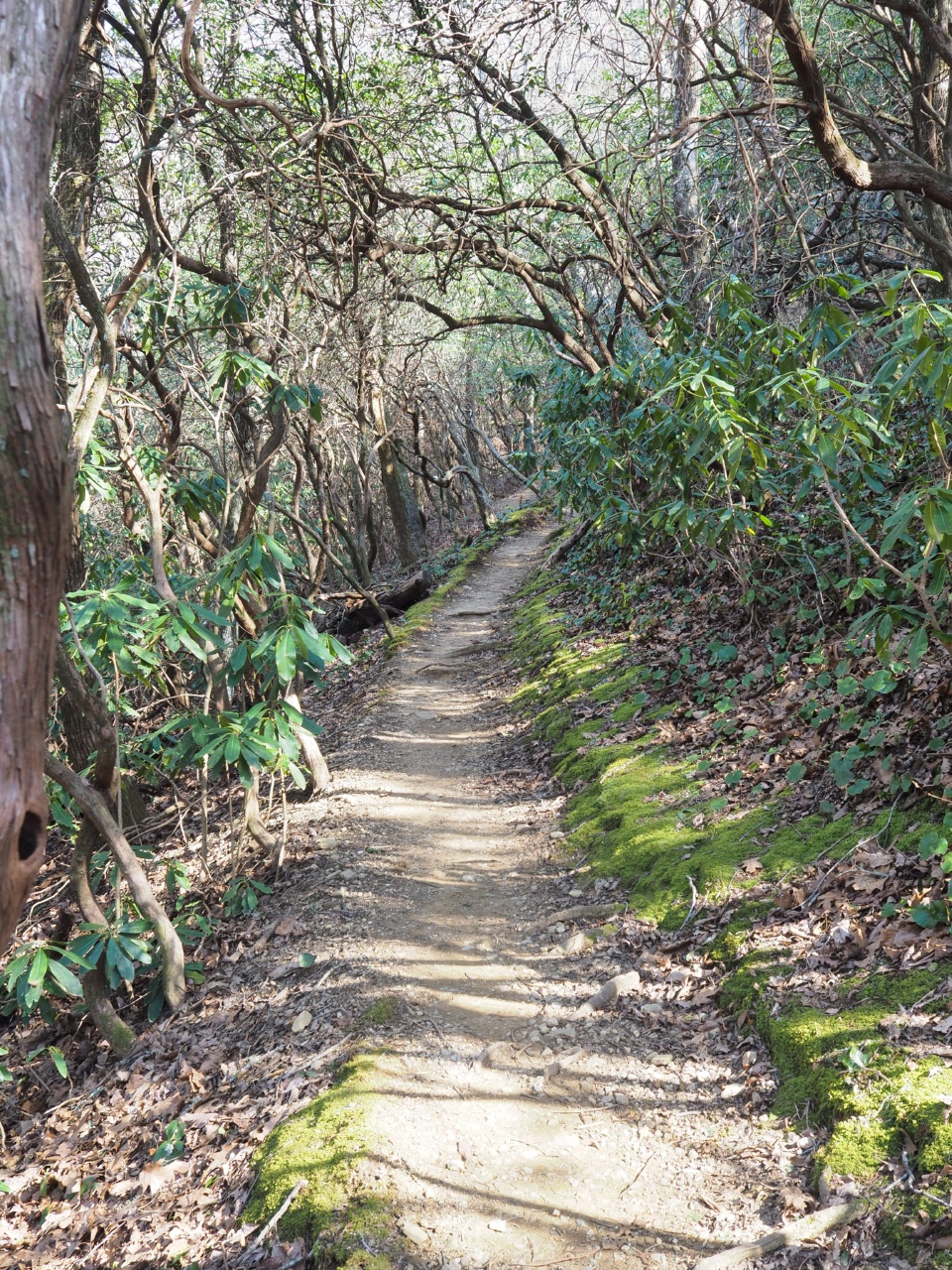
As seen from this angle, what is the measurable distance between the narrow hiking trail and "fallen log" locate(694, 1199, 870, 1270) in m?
0.13

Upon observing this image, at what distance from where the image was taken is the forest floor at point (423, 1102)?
2898mm

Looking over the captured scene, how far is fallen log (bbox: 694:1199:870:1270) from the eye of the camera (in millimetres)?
2500

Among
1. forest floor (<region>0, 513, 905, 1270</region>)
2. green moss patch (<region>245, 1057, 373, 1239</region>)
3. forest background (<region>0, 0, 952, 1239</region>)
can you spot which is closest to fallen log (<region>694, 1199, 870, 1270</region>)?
forest floor (<region>0, 513, 905, 1270</region>)

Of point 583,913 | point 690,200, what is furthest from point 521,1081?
point 690,200

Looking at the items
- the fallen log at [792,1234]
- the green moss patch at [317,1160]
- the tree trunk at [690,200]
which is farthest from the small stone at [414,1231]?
the tree trunk at [690,200]

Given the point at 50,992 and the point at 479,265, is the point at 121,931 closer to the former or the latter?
the point at 50,992

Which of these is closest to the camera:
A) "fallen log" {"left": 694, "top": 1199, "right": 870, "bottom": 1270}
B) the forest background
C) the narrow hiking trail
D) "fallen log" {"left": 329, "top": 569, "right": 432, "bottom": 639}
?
"fallen log" {"left": 694, "top": 1199, "right": 870, "bottom": 1270}

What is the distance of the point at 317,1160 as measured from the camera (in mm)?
Result: 3215

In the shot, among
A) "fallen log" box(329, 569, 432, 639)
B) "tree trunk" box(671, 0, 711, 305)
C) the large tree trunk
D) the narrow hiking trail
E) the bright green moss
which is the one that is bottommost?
the narrow hiking trail

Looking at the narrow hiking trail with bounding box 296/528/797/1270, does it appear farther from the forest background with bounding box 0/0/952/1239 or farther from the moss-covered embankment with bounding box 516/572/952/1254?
the forest background with bounding box 0/0/952/1239

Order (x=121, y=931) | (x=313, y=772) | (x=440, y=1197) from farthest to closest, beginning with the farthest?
(x=313, y=772) < (x=121, y=931) < (x=440, y=1197)

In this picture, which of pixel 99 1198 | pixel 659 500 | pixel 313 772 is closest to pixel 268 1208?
pixel 99 1198

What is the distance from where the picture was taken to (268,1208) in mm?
3158

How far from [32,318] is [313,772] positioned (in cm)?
586
